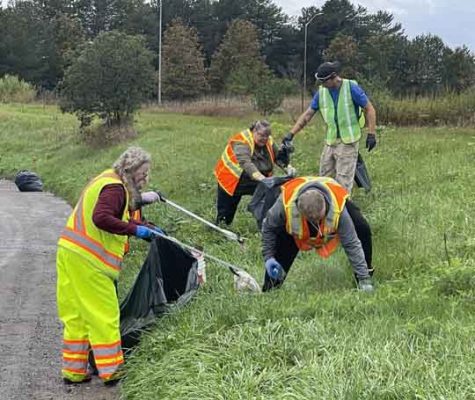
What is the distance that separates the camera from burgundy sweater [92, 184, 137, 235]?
523 cm

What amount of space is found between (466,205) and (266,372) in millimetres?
4852

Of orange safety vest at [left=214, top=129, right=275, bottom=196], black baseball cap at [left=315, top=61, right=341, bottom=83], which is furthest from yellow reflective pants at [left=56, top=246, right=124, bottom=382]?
black baseball cap at [left=315, top=61, right=341, bottom=83]

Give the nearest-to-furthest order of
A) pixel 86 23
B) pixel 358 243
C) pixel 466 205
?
pixel 358 243
pixel 466 205
pixel 86 23

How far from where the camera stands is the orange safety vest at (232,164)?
8.61 m

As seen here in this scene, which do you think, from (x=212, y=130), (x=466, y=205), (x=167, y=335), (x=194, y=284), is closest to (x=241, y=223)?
(x=466, y=205)

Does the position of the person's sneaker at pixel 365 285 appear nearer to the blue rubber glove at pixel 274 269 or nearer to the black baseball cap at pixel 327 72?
the blue rubber glove at pixel 274 269

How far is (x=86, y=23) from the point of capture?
7812 cm

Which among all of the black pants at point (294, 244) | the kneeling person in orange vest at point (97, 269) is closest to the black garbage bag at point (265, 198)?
the black pants at point (294, 244)

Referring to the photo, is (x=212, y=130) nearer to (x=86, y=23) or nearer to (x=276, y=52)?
(x=276, y=52)

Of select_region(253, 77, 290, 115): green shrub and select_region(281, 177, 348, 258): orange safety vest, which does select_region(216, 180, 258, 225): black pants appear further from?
select_region(253, 77, 290, 115): green shrub

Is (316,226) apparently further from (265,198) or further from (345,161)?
(345,161)

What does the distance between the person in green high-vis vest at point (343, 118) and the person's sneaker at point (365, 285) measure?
3003 mm

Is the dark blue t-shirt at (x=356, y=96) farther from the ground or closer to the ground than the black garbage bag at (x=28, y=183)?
farther from the ground

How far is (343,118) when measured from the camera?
8648 millimetres
